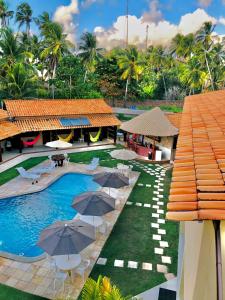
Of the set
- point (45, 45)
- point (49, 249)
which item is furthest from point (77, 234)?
point (45, 45)

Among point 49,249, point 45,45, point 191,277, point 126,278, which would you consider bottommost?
point 126,278

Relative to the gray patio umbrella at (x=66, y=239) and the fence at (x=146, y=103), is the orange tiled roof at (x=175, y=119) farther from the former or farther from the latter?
the fence at (x=146, y=103)

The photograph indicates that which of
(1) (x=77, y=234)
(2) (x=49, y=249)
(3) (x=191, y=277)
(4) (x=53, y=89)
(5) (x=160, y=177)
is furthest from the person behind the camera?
(4) (x=53, y=89)

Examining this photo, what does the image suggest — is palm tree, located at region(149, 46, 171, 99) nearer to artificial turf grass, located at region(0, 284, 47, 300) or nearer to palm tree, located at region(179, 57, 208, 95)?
palm tree, located at region(179, 57, 208, 95)

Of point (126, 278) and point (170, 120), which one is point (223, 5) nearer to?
point (170, 120)

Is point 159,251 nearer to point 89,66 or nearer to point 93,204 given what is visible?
point 93,204

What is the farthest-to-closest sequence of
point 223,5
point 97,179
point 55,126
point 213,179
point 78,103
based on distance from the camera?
point 223,5, point 78,103, point 55,126, point 97,179, point 213,179
